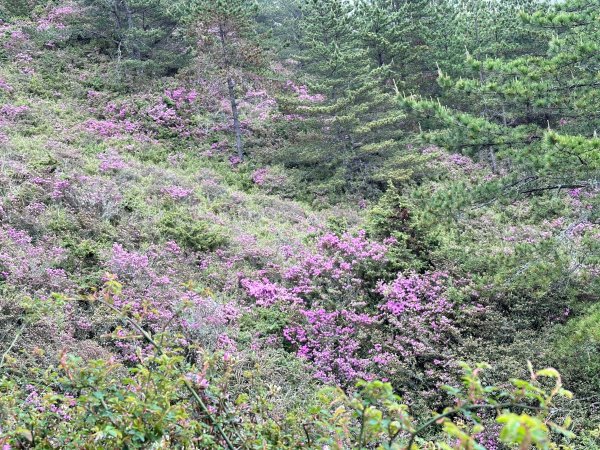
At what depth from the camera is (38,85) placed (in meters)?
17.8

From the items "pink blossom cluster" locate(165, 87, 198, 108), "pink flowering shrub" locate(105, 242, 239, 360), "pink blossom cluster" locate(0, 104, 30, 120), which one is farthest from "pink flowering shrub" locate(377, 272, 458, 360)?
"pink blossom cluster" locate(165, 87, 198, 108)

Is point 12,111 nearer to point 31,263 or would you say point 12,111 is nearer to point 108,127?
point 108,127

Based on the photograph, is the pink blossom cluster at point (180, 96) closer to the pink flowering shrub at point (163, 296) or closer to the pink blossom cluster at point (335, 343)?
the pink flowering shrub at point (163, 296)

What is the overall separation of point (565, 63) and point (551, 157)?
205 cm

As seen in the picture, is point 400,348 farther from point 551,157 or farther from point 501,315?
point 551,157

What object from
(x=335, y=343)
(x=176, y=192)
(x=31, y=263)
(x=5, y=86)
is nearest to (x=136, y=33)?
(x=5, y=86)

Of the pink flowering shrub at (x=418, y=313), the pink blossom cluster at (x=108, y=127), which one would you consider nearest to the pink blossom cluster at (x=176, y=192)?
the pink blossom cluster at (x=108, y=127)

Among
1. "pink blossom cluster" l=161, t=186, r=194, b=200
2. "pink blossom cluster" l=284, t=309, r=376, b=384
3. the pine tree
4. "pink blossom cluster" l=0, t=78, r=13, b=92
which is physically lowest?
"pink blossom cluster" l=284, t=309, r=376, b=384

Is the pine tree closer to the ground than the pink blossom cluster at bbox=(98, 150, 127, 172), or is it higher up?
higher up

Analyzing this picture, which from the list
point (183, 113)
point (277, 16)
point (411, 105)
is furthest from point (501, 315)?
point (277, 16)

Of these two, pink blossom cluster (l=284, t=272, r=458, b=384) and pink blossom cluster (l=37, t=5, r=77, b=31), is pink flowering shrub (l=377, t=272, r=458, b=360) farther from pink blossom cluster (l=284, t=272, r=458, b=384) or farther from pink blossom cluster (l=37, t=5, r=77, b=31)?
pink blossom cluster (l=37, t=5, r=77, b=31)

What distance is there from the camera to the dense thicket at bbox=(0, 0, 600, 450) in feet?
6.62

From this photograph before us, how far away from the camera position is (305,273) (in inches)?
368

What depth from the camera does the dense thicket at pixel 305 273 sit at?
6.62 feet
